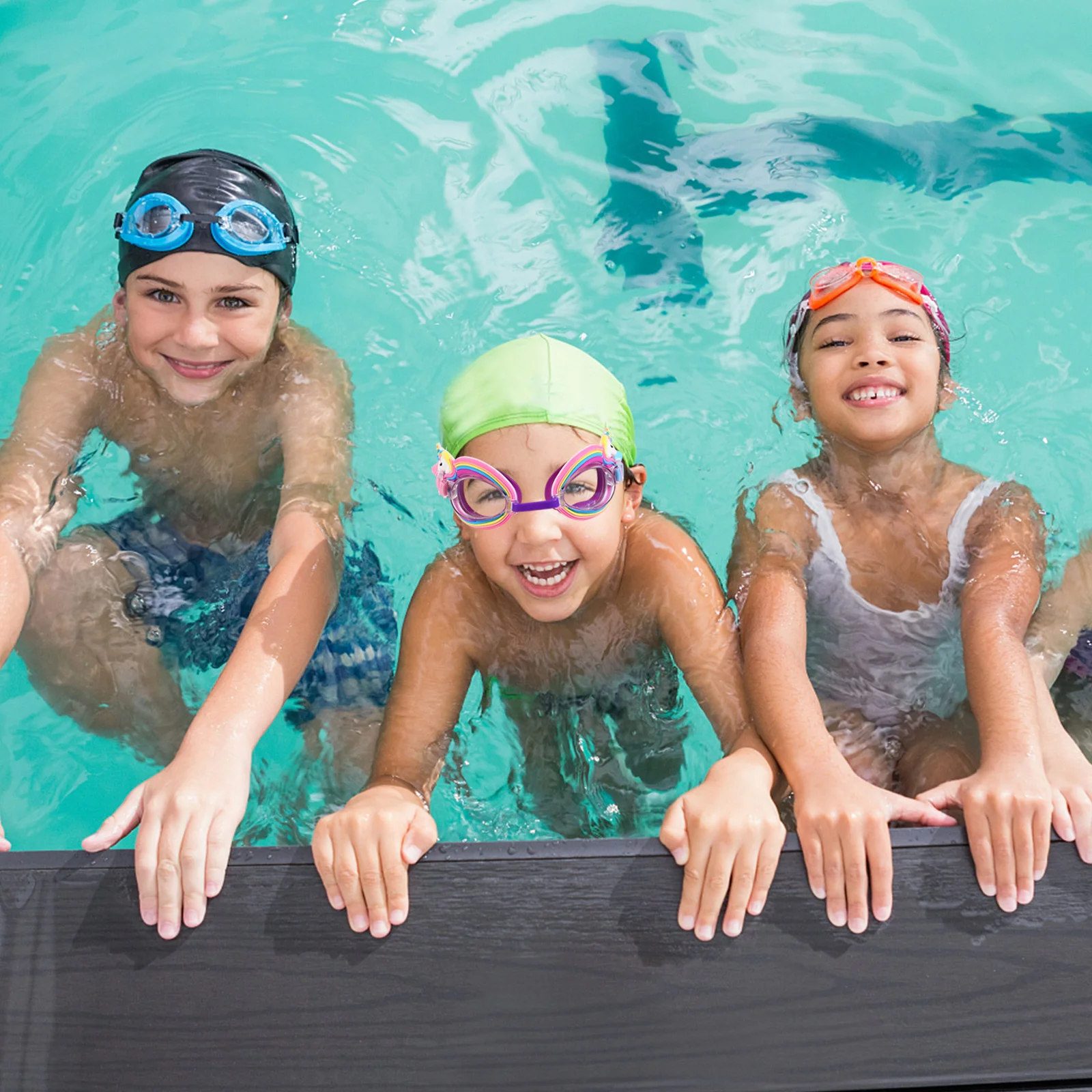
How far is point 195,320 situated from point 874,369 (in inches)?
79.7

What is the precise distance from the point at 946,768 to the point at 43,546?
2636 millimetres

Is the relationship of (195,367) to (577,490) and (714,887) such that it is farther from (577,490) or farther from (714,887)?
(714,887)

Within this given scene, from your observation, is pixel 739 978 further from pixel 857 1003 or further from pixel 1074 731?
pixel 1074 731

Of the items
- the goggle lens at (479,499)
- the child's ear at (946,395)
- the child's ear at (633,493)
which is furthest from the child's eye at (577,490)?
the child's ear at (946,395)

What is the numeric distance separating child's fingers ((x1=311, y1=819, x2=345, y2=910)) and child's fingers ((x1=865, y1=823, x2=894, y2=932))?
101cm

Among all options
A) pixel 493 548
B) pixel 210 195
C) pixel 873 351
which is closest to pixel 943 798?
pixel 493 548

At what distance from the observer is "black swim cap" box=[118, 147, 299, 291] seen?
328cm

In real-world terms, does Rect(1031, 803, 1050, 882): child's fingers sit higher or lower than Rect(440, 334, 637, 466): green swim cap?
lower

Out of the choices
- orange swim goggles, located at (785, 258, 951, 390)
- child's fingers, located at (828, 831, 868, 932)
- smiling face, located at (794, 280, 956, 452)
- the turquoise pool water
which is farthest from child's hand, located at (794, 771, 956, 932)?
the turquoise pool water

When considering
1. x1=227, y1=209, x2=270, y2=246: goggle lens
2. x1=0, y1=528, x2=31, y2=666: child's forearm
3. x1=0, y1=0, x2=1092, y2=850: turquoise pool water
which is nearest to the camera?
x1=0, y1=528, x2=31, y2=666: child's forearm

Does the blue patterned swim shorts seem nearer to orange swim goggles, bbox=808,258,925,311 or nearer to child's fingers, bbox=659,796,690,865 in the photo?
child's fingers, bbox=659,796,690,865

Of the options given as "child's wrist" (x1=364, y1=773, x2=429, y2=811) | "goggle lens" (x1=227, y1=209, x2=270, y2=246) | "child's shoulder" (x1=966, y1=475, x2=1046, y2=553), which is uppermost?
"goggle lens" (x1=227, y1=209, x2=270, y2=246)

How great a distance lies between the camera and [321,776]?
11.2ft

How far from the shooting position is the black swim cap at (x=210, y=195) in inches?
129
